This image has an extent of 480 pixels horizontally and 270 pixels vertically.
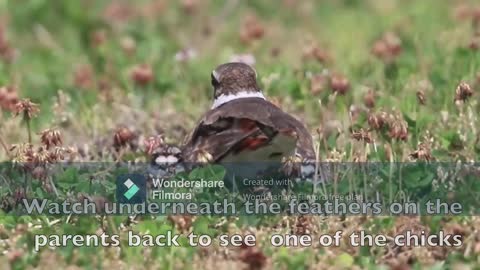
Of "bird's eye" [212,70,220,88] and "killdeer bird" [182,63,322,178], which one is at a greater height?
"bird's eye" [212,70,220,88]

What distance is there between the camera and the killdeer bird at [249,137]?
16.9 feet

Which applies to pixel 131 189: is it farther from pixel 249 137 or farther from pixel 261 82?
pixel 261 82

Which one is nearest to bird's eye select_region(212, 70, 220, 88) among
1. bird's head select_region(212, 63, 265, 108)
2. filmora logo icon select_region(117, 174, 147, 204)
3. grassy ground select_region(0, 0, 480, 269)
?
bird's head select_region(212, 63, 265, 108)

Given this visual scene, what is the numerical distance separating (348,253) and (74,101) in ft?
9.24

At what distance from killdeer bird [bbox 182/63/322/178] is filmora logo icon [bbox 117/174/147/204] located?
0.20 m

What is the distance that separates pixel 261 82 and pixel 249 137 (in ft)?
6.66

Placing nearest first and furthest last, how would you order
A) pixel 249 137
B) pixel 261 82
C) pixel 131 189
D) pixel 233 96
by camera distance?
1. pixel 249 137
2. pixel 131 189
3. pixel 233 96
4. pixel 261 82

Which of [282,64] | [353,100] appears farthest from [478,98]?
[282,64]

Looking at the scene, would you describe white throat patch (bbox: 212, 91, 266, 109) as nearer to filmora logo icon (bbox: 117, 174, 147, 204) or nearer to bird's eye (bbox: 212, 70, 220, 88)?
bird's eye (bbox: 212, 70, 220, 88)

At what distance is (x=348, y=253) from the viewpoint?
5.06m

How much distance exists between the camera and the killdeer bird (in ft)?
16.9

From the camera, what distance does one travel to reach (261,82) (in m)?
7.18

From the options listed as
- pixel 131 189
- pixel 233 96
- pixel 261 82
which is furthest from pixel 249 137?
pixel 261 82

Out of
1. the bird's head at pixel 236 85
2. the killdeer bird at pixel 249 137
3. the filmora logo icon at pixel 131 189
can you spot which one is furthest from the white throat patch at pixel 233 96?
the filmora logo icon at pixel 131 189
